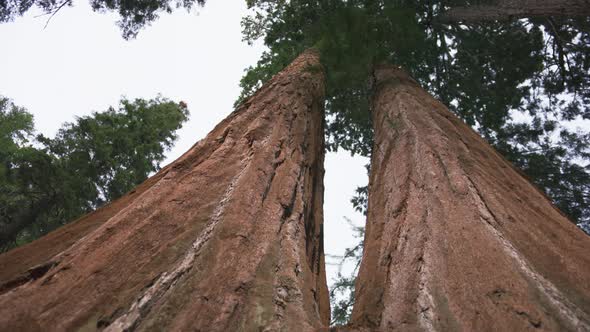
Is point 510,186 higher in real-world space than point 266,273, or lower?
higher

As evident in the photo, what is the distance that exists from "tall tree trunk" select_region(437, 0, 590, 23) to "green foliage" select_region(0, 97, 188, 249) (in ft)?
27.6

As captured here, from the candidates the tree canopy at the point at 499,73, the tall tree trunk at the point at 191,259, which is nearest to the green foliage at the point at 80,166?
the tree canopy at the point at 499,73

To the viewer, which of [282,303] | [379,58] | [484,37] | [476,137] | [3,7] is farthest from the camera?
[484,37]

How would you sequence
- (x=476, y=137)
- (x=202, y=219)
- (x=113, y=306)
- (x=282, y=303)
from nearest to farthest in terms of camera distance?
(x=113, y=306)
(x=282, y=303)
(x=202, y=219)
(x=476, y=137)

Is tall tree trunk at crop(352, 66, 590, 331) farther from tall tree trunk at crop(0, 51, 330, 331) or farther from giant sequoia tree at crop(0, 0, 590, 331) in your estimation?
tall tree trunk at crop(0, 51, 330, 331)

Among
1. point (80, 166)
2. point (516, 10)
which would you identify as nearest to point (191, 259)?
point (516, 10)

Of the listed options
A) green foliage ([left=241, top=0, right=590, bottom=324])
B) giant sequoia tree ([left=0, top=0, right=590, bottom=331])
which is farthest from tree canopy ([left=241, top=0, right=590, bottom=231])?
giant sequoia tree ([left=0, top=0, right=590, bottom=331])

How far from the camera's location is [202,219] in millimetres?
2303

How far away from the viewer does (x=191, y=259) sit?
1.98 metres

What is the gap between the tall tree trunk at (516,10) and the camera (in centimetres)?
541

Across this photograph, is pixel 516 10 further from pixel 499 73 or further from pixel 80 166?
pixel 80 166

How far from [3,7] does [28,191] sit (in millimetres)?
4099

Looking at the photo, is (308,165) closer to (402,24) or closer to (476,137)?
(476,137)

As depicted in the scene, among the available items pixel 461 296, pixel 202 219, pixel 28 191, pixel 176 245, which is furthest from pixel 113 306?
pixel 28 191
